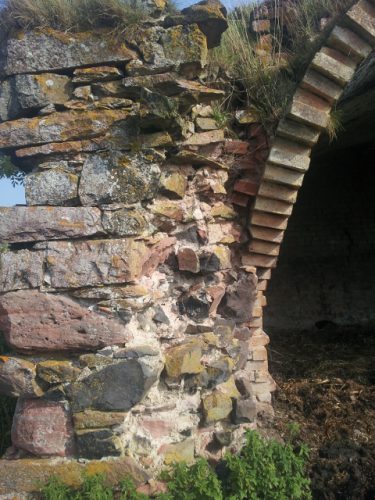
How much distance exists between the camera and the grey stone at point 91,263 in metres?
2.50

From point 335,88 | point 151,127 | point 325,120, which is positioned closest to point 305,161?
point 325,120

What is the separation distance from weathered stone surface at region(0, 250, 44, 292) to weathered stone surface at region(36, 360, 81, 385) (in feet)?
1.32

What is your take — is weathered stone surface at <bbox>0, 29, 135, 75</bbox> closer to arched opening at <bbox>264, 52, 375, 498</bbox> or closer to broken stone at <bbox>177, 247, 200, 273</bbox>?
broken stone at <bbox>177, 247, 200, 273</bbox>

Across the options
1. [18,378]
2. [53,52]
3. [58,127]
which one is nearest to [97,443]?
[18,378]

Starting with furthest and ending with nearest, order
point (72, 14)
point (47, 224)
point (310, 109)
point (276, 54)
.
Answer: point (276, 54)
point (310, 109)
point (72, 14)
point (47, 224)

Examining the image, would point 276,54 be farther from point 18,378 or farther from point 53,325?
point 18,378

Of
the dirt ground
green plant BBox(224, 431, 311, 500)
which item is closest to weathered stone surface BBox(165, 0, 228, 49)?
green plant BBox(224, 431, 311, 500)

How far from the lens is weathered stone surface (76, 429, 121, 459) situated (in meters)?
2.37

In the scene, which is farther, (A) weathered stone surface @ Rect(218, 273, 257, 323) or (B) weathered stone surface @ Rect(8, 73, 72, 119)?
(A) weathered stone surface @ Rect(218, 273, 257, 323)

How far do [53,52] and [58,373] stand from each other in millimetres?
1686

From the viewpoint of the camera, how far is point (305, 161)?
10.3 feet

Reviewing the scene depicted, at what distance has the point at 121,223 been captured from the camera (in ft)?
8.42

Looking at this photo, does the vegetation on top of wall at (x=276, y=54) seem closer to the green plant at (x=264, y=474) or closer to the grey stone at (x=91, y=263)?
the grey stone at (x=91, y=263)

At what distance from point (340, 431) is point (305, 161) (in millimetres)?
1737
